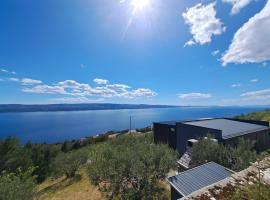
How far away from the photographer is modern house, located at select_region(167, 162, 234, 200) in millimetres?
8133

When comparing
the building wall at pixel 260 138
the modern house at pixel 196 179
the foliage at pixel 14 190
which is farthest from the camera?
the building wall at pixel 260 138

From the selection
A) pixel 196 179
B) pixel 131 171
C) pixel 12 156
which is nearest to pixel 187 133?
pixel 131 171

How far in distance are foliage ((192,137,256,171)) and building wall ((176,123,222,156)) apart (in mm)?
5284

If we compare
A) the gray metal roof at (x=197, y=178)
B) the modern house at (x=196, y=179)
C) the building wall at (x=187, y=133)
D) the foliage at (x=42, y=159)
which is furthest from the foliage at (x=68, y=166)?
the gray metal roof at (x=197, y=178)

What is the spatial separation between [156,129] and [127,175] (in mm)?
18790

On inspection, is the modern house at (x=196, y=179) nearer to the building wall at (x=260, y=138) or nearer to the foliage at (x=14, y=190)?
the foliage at (x=14, y=190)

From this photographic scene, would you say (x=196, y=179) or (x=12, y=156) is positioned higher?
(x=196, y=179)

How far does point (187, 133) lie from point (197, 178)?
14920mm

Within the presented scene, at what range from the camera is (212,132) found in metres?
19.3

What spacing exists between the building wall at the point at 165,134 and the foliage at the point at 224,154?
36.8 feet

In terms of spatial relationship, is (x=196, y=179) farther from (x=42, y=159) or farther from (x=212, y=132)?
(x=42, y=159)

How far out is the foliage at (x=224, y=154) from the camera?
11.8 meters

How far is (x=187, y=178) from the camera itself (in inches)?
350

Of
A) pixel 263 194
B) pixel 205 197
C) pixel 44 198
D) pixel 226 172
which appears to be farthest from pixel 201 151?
pixel 44 198
